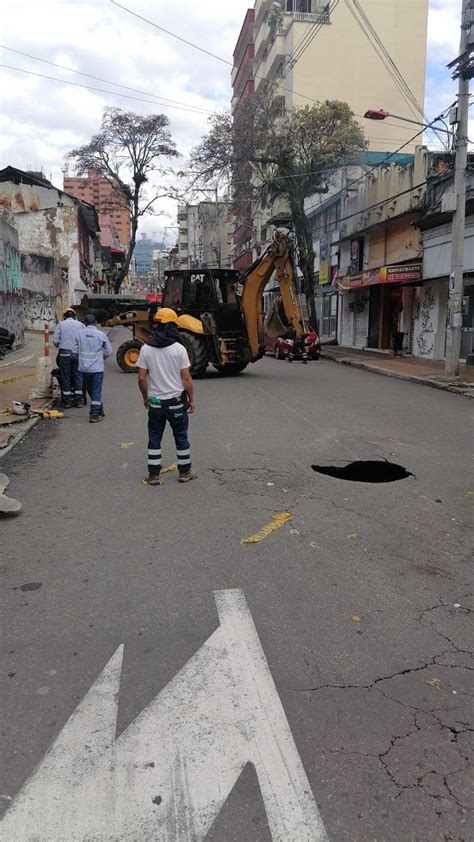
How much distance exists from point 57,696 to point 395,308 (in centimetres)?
2693

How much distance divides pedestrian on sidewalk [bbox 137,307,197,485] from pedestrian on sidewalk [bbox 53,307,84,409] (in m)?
4.59

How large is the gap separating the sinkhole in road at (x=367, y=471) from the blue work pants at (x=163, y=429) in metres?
1.61

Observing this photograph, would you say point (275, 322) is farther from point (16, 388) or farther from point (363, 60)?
point (363, 60)

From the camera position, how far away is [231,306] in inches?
636

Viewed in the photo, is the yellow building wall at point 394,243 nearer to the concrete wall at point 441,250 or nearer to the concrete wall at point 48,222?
the concrete wall at point 441,250

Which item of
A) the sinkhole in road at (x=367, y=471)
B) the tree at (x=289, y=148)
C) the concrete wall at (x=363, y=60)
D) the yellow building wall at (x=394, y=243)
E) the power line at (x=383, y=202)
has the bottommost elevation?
the sinkhole in road at (x=367, y=471)

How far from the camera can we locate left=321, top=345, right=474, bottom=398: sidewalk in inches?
614

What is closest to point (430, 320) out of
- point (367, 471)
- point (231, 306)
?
point (231, 306)

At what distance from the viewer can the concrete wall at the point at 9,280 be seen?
62.2 ft

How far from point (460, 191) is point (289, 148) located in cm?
1303

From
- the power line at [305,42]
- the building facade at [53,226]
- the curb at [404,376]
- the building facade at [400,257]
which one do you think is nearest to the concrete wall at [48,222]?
the building facade at [53,226]

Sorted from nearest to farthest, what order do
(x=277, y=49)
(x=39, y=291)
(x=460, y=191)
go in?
(x=460, y=191), (x=39, y=291), (x=277, y=49)

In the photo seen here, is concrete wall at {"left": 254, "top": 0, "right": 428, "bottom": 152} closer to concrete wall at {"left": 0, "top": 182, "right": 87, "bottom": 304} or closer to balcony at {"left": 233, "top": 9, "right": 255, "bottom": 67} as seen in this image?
balcony at {"left": 233, "top": 9, "right": 255, "bottom": 67}

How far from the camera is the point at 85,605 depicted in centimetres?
391
